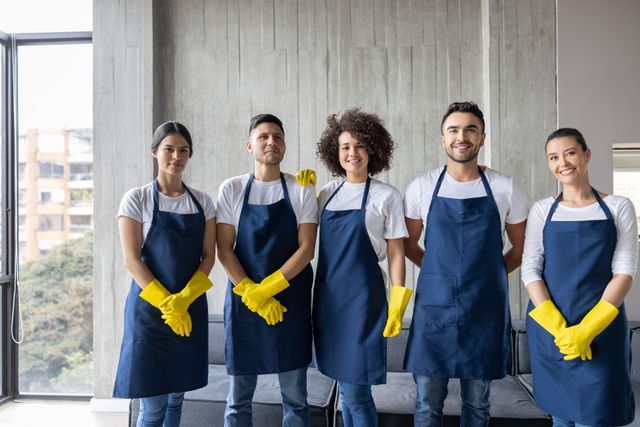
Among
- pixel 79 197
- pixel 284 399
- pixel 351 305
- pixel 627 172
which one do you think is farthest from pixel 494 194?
pixel 79 197

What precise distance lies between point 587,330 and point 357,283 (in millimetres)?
835

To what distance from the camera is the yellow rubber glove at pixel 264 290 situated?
6.54ft

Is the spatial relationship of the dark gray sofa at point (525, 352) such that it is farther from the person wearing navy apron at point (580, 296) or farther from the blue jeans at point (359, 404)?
the blue jeans at point (359, 404)

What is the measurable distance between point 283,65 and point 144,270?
1.98 meters

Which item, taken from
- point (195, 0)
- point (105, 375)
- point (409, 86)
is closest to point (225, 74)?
point (195, 0)

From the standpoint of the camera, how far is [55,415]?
341cm

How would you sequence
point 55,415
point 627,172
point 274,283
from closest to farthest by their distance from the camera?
point 274,283 < point 627,172 < point 55,415

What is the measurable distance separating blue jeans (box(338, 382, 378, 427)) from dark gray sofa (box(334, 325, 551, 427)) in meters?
0.31

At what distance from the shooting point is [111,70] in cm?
347

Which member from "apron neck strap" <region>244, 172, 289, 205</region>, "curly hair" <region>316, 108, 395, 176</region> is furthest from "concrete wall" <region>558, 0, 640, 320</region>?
"apron neck strap" <region>244, 172, 289, 205</region>

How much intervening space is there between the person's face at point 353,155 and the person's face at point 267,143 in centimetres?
27

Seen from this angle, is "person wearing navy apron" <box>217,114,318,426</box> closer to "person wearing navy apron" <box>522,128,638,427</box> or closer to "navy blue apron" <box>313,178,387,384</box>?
"navy blue apron" <box>313,178,387,384</box>

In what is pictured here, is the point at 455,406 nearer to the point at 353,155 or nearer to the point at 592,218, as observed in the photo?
the point at 592,218

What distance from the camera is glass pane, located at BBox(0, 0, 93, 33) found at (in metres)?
3.68
